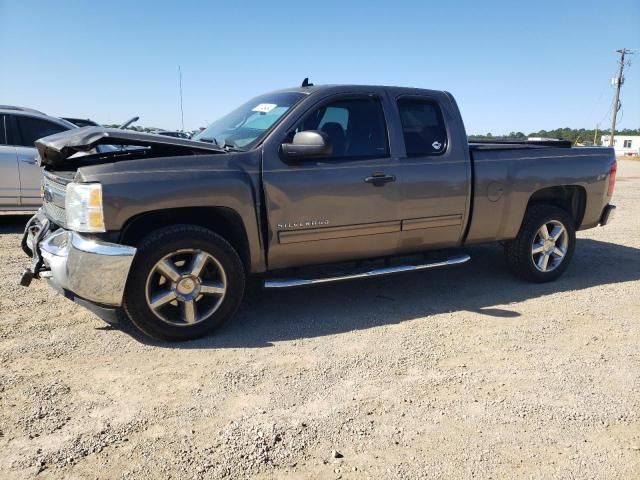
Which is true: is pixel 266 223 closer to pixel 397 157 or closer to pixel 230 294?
pixel 230 294

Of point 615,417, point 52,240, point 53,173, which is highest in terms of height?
point 53,173

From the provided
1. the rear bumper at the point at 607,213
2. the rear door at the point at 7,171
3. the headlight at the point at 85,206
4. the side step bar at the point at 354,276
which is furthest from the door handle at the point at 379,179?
the rear door at the point at 7,171

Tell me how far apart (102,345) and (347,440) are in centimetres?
206

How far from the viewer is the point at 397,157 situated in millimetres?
4496

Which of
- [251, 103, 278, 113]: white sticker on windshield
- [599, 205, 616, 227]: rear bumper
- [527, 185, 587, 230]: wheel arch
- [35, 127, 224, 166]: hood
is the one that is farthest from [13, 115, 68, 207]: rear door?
[599, 205, 616, 227]: rear bumper

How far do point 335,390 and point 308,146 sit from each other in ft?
5.86

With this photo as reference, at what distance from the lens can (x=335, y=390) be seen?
3174mm

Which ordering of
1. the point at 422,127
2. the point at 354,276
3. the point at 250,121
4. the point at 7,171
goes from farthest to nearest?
the point at 7,171 < the point at 422,127 < the point at 250,121 < the point at 354,276

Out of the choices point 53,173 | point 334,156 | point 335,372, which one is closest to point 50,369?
point 53,173

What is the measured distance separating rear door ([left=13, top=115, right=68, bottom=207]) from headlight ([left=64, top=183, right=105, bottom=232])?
15.0 ft

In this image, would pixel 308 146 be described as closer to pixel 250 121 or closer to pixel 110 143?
pixel 250 121

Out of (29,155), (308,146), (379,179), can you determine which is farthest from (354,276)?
(29,155)

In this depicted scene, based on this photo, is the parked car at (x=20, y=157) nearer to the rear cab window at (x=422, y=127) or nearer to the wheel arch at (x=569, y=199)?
the rear cab window at (x=422, y=127)

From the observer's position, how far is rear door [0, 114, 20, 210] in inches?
291
